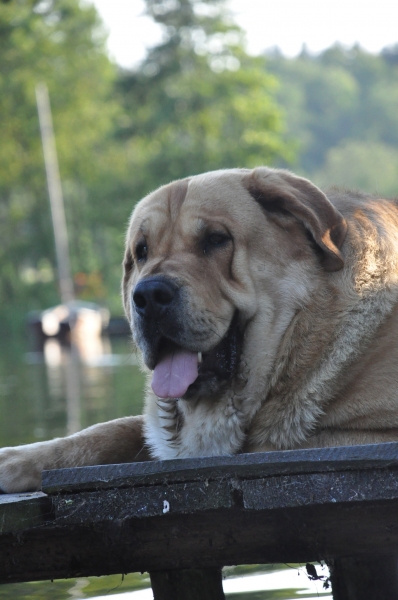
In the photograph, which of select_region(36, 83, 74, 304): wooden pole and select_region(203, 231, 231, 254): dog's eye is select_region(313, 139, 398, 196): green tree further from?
select_region(203, 231, 231, 254): dog's eye

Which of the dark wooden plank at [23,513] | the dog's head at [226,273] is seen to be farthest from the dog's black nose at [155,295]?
the dark wooden plank at [23,513]

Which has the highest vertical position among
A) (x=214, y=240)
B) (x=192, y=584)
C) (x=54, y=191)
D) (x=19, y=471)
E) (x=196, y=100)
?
(x=214, y=240)

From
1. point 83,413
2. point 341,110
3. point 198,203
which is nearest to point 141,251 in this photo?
point 198,203

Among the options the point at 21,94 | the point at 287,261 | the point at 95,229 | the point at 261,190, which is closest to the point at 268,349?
the point at 287,261

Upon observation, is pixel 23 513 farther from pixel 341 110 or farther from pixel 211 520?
pixel 341 110

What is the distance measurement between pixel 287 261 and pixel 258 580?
1.25 meters

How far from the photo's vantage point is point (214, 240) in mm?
3471

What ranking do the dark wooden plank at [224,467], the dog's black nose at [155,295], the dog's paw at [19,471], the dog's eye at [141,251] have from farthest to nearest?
the dog's eye at [141,251] < the dog's paw at [19,471] < the dog's black nose at [155,295] < the dark wooden plank at [224,467]

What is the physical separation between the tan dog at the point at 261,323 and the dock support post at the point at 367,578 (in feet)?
1.60

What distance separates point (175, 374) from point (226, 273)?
0.42 m

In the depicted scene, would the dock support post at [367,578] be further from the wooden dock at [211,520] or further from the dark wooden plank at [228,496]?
the dark wooden plank at [228,496]

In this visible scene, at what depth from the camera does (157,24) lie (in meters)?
36.8

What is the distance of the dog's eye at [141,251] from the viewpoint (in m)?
3.68

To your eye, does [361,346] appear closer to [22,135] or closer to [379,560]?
[379,560]
